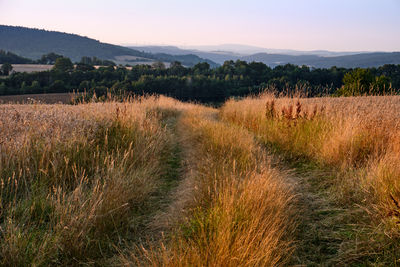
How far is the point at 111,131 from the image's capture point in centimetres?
539

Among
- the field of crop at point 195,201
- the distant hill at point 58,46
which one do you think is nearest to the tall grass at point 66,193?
the field of crop at point 195,201

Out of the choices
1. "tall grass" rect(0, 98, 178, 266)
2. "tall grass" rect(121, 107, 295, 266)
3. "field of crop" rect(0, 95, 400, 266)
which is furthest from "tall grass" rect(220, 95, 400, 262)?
"tall grass" rect(0, 98, 178, 266)

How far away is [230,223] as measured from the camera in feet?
6.82

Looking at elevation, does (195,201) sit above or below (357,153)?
below

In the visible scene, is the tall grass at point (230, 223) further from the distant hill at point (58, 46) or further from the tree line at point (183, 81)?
the distant hill at point (58, 46)

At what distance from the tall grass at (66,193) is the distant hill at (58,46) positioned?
5253 inches

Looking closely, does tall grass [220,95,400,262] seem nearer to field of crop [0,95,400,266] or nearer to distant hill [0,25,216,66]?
field of crop [0,95,400,266]

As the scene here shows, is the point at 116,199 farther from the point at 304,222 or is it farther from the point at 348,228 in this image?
the point at 348,228

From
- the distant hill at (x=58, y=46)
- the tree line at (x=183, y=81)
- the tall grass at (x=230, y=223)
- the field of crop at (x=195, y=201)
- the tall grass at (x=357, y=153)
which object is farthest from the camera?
the distant hill at (x=58, y=46)

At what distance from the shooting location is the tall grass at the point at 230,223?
1894 mm

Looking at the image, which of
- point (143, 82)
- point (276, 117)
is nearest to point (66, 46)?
point (143, 82)

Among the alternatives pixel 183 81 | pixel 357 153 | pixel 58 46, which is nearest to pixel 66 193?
pixel 357 153

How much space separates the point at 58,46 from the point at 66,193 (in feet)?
555

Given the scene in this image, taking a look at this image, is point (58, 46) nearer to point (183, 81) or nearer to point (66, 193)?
point (183, 81)
